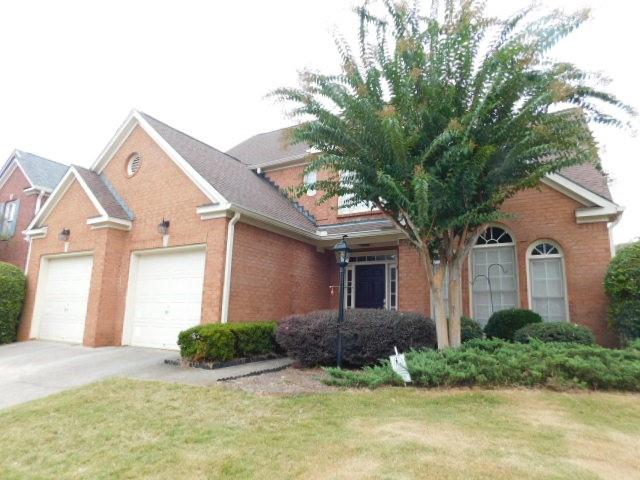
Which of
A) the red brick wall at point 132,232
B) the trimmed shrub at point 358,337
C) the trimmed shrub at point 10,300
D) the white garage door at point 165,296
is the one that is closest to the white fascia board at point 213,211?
the red brick wall at point 132,232

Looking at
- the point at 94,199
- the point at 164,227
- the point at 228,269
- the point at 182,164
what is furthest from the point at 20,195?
the point at 228,269

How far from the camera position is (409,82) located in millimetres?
7738

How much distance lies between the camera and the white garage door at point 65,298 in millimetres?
12734

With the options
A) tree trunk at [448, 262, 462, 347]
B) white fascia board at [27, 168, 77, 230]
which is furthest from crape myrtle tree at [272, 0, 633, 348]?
white fascia board at [27, 168, 77, 230]

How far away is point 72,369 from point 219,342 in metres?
3.27

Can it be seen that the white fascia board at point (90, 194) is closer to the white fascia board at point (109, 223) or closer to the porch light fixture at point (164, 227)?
the white fascia board at point (109, 223)

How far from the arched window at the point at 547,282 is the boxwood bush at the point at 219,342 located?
7.21m

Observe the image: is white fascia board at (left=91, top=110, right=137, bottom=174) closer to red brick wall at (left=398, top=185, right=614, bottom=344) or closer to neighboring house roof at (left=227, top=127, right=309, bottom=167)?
neighboring house roof at (left=227, top=127, right=309, bottom=167)

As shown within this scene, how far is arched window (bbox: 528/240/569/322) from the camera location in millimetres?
10391

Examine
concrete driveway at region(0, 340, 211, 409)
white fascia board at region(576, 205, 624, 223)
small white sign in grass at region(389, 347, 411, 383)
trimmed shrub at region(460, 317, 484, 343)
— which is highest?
white fascia board at region(576, 205, 624, 223)

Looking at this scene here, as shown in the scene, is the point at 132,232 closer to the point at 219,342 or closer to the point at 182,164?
the point at 182,164

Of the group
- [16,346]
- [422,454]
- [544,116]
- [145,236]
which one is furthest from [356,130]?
[16,346]

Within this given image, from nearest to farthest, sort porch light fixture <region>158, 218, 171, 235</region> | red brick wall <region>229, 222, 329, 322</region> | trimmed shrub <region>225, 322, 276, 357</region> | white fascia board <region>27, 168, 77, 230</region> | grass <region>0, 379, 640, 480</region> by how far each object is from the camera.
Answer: grass <region>0, 379, 640, 480</region> < trimmed shrub <region>225, 322, 276, 357</region> < red brick wall <region>229, 222, 329, 322</region> < porch light fixture <region>158, 218, 171, 235</region> < white fascia board <region>27, 168, 77, 230</region>

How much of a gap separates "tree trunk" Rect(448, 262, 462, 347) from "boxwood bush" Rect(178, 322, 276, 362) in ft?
14.5
